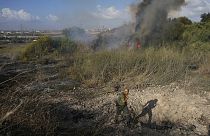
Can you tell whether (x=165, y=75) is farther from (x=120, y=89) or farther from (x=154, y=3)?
(x=154, y=3)

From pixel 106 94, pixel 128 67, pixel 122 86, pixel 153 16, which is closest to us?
pixel 106 94

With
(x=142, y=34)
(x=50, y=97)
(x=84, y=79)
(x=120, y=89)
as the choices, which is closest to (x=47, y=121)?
(x=50, y=97)

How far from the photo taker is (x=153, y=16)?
28266 millimetres

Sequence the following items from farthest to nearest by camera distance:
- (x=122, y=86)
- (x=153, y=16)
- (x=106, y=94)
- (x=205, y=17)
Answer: (x=205, y=17)
(x=153, y=16)
(x=122, y=86)
(x=106, y=94)

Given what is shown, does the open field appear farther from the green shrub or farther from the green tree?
the green tree

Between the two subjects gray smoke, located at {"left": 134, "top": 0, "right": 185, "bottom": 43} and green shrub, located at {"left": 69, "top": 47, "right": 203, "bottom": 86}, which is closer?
green shrub, located at {"left": 69, "top": 47, "right": 203, "bottom": 86}

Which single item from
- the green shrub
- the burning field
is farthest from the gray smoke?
the green shrub

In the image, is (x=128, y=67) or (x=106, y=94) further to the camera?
(x=128, y=67)

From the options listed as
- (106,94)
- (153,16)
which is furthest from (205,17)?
(106,94)

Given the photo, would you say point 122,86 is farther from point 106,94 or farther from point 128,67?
point 128,67

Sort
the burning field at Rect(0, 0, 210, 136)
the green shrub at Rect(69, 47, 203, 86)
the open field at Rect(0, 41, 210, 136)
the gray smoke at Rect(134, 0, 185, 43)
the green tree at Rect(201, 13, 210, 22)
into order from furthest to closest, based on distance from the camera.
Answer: the green tree at Rect(201, 13, 210, 22)
the gray smoke at Rect(134, 0, 185, 43)
the green shrub at Rect(69, 47, 203, 86)
the burning field at Rect(0, 0, 210, 136)
the open field at Rect(0, 41, 210, 136)

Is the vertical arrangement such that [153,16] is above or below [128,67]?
above

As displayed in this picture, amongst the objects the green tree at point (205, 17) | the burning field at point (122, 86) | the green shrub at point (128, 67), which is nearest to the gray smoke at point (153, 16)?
the burning field at point (122, 86)

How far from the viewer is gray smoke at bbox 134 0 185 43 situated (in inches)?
1101
